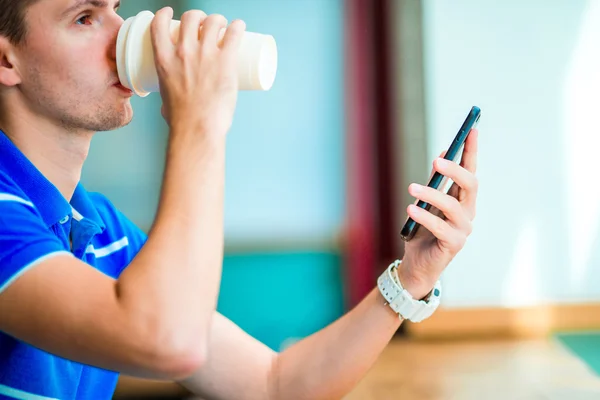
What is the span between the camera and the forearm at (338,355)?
1027mm

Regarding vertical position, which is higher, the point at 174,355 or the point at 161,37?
the point at 161,37

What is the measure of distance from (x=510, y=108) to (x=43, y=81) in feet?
7.40

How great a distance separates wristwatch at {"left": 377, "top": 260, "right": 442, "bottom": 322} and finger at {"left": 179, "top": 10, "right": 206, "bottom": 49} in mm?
416

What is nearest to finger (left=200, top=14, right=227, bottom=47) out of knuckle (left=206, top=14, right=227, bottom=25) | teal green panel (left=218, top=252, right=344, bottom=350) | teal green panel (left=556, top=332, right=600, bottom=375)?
knuckle (left=206, top=14, right=227, bottom=25)

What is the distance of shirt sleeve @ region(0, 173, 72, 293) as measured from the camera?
720 millimetres

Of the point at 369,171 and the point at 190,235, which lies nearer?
the point at 190,235

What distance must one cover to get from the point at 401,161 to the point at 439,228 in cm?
207

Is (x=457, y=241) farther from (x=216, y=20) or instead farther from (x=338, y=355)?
(x=216, y=20)

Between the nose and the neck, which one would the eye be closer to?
the nose

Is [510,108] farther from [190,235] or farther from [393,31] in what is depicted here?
[190,235]

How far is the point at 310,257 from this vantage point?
2.98 m

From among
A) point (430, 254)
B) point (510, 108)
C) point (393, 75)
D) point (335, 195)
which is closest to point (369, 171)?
point (335, 195)

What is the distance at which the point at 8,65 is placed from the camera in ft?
3.17

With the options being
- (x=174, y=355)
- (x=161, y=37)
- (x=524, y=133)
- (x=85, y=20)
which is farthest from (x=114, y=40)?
(x=524, y=133)
